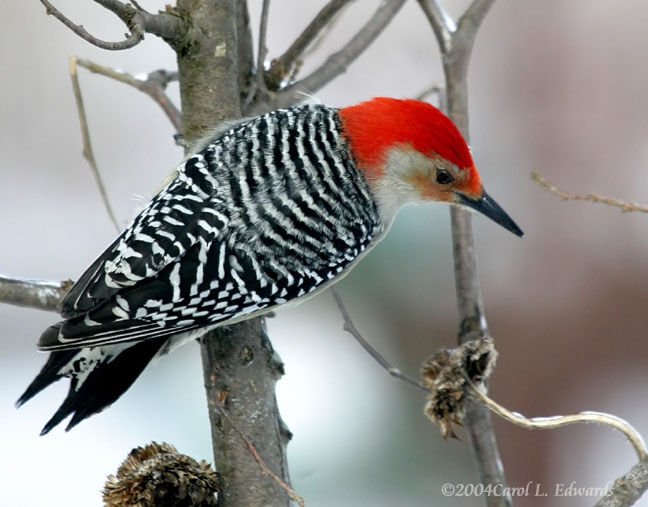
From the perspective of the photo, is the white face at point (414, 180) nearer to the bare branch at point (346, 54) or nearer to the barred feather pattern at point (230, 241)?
the barred feather pattern at point (230, 241)

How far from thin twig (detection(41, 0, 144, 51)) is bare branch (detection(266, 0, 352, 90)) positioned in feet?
1.80

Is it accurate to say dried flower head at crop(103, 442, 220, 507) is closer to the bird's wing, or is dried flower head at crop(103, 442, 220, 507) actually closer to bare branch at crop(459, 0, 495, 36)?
the bird's wing

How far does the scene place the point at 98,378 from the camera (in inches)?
76.2

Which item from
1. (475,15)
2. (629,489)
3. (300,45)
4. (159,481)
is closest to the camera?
(629,489)

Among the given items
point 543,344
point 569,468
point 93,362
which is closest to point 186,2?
point 93,362

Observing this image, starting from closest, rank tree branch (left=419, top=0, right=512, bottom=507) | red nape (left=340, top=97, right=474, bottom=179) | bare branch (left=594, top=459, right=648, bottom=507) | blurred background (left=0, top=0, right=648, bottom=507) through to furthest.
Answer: bare branch (left=594, top=459, right=648, bottom=507), tree branch (left=419, top=0, right=512, bottom=507), red nape (left=340, top=97, right=474, bottom=179), blurred background (left=0, top=0, right=648, bottom=507)

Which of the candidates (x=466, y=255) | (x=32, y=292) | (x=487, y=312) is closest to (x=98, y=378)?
(x=32, y=292)

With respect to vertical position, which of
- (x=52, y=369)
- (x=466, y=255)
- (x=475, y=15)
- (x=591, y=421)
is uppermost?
(x=475, y=15)

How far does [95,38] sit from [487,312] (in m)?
2.13

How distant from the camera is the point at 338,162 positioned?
2090 millimetres

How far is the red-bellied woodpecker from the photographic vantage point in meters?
1.82

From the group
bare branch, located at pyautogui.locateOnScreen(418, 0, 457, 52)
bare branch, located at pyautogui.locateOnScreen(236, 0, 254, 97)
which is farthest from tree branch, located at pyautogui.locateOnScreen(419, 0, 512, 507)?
bare branch, located at pyautogui.locateOnScreen(236, 0, 254, 97)

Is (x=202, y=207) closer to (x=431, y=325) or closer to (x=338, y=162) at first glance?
(x=338, y=162)

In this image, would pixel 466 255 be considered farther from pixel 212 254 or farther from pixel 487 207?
pixel 212 254
